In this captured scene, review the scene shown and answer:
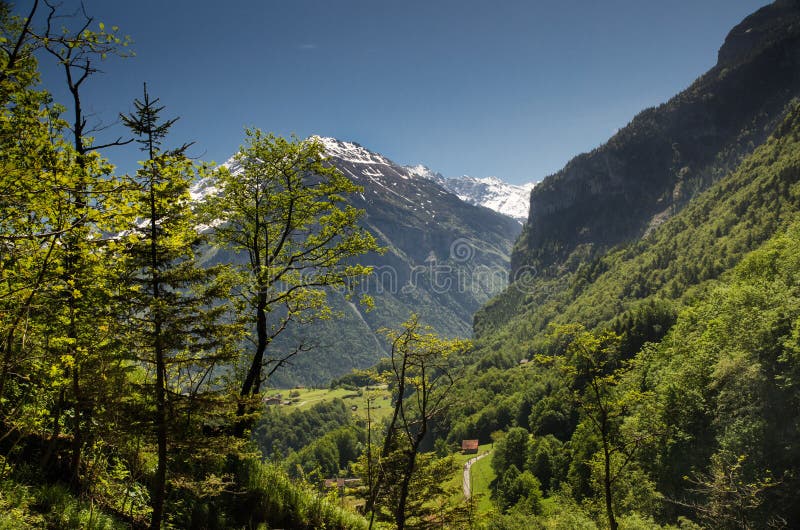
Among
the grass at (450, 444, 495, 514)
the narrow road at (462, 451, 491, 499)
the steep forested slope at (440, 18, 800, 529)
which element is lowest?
the narrow road at (462, 451, 491, 499)

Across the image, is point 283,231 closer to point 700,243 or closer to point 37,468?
point 37,468

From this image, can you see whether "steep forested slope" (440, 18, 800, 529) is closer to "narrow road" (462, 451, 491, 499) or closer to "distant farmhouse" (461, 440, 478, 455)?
"narrow road" (462, 451, 491, 499)


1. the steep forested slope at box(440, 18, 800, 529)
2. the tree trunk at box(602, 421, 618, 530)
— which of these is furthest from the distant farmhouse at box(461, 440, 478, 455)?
the tree trunk at box(602, 421, 618, 530)

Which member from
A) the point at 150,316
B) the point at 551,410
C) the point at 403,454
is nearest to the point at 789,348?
the point at 403,454

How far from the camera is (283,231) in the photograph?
1642 cm

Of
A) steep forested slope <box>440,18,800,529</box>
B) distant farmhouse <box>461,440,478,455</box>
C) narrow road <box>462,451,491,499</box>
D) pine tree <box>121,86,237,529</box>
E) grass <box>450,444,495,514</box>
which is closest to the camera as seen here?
pine tree <box>121,86,237,529</box>

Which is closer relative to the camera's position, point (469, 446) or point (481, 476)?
point (481, 476)

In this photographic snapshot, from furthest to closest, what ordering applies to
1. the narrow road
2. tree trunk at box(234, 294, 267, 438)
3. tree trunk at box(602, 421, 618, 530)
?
the narrow road, tree trunk at box(602, 421, 618, 530), tree trunk at box(234, 294, 267, 438)

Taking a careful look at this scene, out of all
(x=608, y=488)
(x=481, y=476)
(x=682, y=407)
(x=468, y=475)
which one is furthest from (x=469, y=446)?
(x=608, y=488)

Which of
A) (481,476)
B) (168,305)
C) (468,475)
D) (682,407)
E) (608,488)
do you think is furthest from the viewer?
(468,475)

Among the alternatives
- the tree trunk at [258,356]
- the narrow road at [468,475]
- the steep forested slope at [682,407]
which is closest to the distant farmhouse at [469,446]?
the narrow road at [468,475]

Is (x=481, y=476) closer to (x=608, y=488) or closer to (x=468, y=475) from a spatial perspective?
(x=468, y=475)

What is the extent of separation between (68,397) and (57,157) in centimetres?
575

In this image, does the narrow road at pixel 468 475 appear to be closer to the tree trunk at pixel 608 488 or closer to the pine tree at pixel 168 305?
the tree trunk at pixel 608 488
